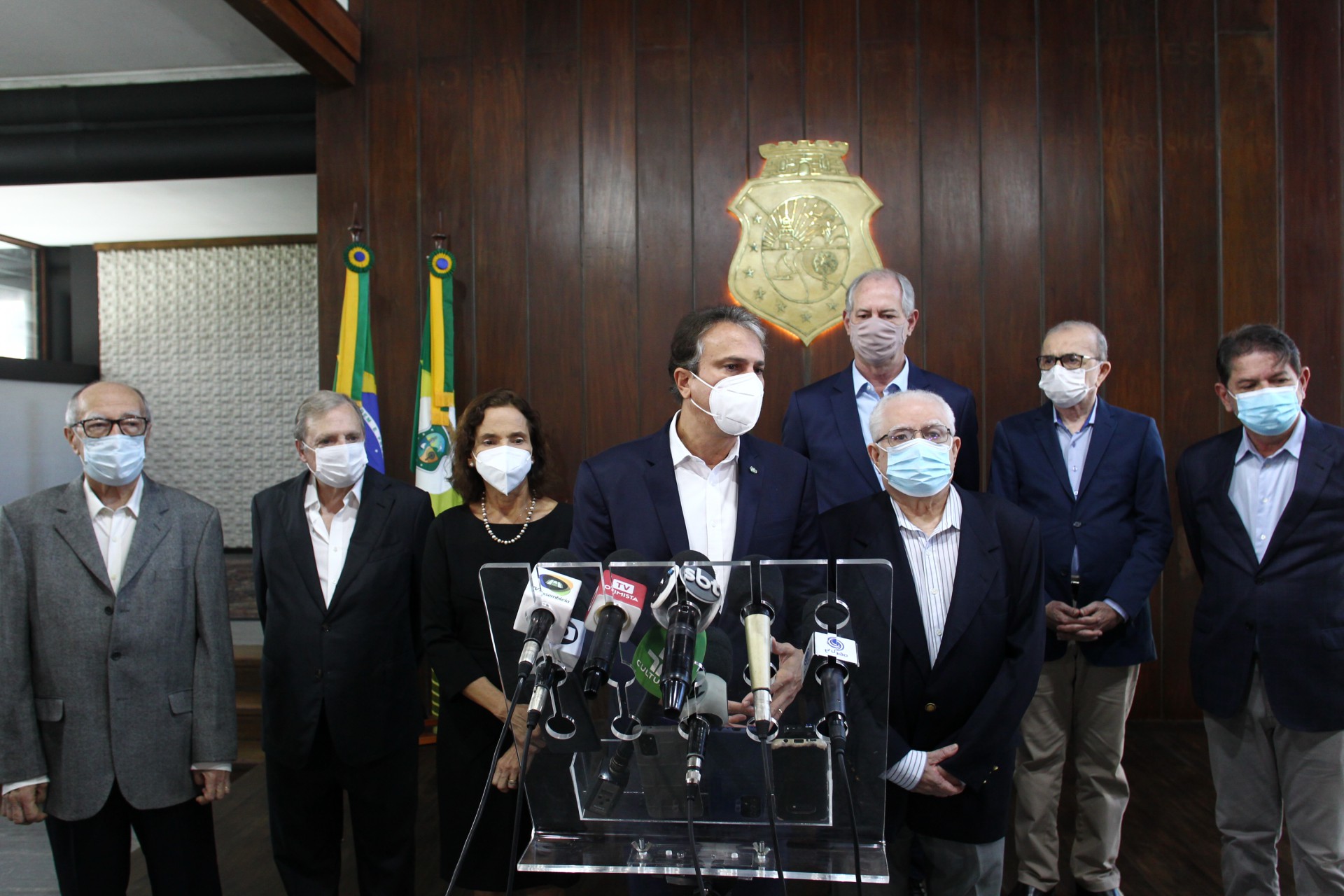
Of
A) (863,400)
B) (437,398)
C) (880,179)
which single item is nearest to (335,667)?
(863,400)

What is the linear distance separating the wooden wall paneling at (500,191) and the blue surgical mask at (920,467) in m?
2.47

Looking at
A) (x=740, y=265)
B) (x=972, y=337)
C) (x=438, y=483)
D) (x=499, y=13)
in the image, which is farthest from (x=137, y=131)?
(x=972, y=337)

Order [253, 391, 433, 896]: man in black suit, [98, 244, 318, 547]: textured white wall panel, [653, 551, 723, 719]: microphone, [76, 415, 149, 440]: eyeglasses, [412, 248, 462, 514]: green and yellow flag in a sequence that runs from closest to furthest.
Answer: [653, 551, 723, 719]: microphone < [76, 415, 149, 440]: eyeglasses < [253, 391, 433, 896]: man in black suit < [412, 248, 462, 514]: green and yellow flag < [98, 244, 318, 547]: textured white wall panel

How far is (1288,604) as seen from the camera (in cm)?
209

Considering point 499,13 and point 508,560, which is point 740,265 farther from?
point 508,560

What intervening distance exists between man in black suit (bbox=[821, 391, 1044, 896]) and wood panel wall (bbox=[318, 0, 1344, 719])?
2.02 m

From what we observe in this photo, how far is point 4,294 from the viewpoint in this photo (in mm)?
6422

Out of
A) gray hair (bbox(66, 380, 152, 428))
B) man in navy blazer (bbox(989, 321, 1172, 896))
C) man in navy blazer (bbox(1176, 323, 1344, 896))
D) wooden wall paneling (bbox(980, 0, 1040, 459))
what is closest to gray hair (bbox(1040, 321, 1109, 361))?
man in navy blazer (bbox(989, 321, 1172, 896))

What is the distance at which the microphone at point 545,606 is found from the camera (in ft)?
3.36

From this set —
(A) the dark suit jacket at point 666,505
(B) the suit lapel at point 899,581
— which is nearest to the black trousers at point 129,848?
(A) the dark suit jacket at point 666,505

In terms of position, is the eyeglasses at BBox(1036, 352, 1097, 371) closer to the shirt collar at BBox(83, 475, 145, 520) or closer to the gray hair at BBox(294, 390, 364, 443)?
the gray hair at BBox(294, 390, 364, 443)

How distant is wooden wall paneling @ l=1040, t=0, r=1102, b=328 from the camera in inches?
148

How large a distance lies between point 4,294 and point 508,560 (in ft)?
21.3

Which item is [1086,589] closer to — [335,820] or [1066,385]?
[1066,385]
